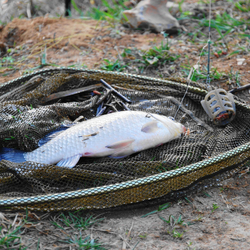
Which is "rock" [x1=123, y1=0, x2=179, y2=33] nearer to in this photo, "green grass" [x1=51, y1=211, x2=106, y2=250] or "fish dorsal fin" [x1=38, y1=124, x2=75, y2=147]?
"fish dorsal fin" [x1=38, y1=124, x2=75, y2=147]

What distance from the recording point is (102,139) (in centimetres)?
296

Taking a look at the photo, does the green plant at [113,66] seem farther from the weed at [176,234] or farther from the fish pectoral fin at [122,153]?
the weed at [176,234]

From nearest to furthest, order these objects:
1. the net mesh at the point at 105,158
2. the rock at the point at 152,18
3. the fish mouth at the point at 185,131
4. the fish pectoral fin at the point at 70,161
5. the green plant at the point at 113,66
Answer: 1. the net mesh at the point at 105,158
2. the fish pectoral fin at the point at 70,161
3. the fish mouth at the point at 185,131
4. the green plant at the point at 113,66
5. the rock at the point at 152,18

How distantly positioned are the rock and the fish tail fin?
11.5ft

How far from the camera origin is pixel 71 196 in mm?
2449

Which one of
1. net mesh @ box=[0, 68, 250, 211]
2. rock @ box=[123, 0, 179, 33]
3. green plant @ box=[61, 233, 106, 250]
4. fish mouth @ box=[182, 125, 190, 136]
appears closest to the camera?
green plant @ box=[61, 233, 106, 250]

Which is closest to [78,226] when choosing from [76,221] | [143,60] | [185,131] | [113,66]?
[76,221]

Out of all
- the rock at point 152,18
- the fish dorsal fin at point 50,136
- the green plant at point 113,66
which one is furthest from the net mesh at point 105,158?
the rock at point 152,18

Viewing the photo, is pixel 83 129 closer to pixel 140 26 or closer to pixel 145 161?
pixel 145 161

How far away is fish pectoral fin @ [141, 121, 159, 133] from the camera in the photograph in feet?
10.1

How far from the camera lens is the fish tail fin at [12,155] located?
291cm

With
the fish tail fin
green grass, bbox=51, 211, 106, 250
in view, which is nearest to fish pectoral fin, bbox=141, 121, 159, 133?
green grass, bbox=51, 211, 106, 250

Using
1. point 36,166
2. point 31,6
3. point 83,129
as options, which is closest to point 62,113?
point 83,129

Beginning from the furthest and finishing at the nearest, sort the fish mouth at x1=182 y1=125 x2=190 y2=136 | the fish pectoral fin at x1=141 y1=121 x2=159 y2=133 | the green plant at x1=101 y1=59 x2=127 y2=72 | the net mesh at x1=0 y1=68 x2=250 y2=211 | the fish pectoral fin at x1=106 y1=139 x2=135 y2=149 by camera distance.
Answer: the green plant at x1=101 y1=59 x2=127 y2=72 → the fish mouth at x1=182 y1=125 x2=190 y2=136 → the fish pectoral fin at x1=141 y1=121 x2=159 y2=133 → the fish pectoral fin at x1=106 y1=139 x2=135 y2=149 → the net mesh at x1=0 y1=68 x2=250 y2=211
